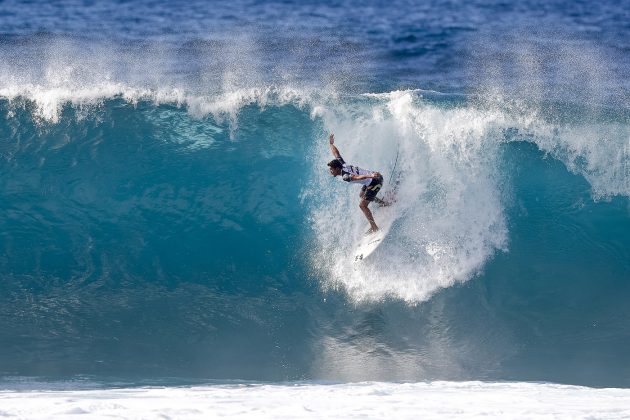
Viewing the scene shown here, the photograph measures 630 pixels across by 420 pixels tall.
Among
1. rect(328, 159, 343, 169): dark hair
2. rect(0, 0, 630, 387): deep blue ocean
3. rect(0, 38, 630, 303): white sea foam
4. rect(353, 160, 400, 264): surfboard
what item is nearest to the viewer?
rect(0, 0, 630, 387): deep blue ocean

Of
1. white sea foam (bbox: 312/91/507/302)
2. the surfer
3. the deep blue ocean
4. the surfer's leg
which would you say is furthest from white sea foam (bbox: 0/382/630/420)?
the surfer

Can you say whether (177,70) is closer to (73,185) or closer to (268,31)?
(268,31)

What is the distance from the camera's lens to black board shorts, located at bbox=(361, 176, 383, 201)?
38.3 feet

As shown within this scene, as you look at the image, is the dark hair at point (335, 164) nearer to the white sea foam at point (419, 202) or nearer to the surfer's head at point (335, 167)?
the surfer's head at point (335, 167)

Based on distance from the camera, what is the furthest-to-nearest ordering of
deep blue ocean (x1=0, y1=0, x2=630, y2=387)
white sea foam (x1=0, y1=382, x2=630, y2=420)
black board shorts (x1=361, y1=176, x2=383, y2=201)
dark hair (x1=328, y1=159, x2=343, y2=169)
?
black board shorts (x1=361, y1=176, x2=383, y2=201), dark hair (x1=328, y1=159, x2=343, y2=169), deep blue ocean (x1=0, y1=0, x2=630, y2=387), white sea foam (x1=0, y1=382, x2=630, y2=420)

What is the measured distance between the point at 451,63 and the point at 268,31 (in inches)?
203

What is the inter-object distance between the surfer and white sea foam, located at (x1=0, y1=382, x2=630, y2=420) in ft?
10.1

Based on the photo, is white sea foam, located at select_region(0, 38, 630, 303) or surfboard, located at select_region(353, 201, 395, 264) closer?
surfboard, located at select_region(353, 201, 395, 264)

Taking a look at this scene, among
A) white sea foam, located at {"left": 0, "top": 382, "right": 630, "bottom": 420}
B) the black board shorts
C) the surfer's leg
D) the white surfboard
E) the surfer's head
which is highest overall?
the surfer's head

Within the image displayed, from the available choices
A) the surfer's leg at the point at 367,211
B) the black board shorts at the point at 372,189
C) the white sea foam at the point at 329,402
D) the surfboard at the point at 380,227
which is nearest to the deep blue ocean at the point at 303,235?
the surfboard at the point at 380,227

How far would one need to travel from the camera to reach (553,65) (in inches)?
758

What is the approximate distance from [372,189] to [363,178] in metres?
0.31

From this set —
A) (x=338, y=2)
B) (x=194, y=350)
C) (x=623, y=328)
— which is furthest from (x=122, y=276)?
(x=338, y=2)

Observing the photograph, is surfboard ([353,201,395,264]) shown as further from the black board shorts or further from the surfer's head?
the surfer's head
